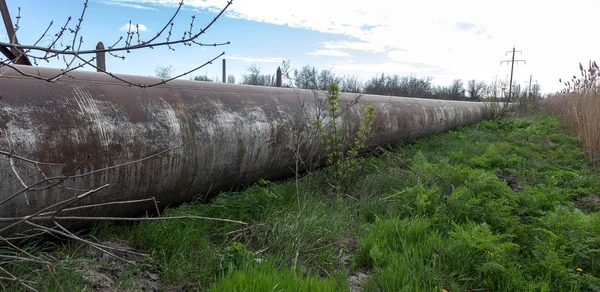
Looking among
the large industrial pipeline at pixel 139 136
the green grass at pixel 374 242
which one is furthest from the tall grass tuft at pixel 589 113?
the large industrial pipeline at pixel 139 136

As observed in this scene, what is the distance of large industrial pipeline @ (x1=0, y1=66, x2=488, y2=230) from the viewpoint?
7.43 feet

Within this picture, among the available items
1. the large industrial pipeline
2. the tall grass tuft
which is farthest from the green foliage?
the tall grass tuft

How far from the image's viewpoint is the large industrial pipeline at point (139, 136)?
2266 mm

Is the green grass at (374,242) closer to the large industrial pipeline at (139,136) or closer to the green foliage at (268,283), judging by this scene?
the green foliage at (268,283)

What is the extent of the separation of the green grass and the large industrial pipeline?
0.24 meters

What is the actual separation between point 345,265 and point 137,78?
7.06 feet

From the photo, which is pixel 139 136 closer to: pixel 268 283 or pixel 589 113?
pixel 268 283

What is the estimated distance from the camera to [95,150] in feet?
8.16

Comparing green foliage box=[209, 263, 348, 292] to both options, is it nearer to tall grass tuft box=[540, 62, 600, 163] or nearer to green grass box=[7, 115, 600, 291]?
green grass box=[7, 115, 600, 291]

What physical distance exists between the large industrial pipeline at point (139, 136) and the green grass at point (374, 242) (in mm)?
236

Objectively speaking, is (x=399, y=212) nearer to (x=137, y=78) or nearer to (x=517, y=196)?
(x=517, y=196)

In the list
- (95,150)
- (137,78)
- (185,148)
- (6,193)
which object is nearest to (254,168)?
(185,148)

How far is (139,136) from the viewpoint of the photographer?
2.74 m

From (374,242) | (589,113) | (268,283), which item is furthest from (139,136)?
(589,113)
